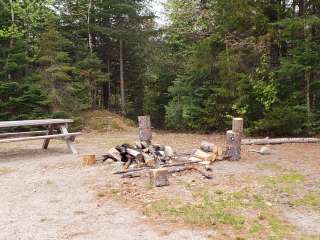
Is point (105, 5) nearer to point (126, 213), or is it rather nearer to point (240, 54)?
point (240, 54)

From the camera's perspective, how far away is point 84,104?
1576 centimetres

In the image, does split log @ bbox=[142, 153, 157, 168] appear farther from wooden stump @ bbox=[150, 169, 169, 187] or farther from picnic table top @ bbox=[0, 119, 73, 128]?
picnic table top @ bbox=[0, 119, 73, 128]

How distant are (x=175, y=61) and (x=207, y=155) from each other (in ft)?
33.0

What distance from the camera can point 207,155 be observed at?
25.0ft

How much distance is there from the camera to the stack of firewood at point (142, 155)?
7160mm

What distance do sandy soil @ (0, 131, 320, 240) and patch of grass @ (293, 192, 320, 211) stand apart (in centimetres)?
15

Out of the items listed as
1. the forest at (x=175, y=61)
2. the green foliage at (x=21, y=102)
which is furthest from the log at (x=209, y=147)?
the green foliage at (x=21, y=102)

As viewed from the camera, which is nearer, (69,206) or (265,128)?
(69,206)

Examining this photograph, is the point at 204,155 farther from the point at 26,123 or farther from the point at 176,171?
the point at 26,123

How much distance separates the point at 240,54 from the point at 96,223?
909cm

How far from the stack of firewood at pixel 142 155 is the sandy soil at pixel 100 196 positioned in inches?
12.8

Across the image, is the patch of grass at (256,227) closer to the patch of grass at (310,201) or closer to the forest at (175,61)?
the patch of grass at (310,201)

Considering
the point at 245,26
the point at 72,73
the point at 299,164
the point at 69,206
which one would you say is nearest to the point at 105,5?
the point at 72,73

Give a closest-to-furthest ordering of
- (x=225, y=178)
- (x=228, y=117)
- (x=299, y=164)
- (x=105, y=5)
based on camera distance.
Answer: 1. (x=225, y=178)
2. (x=299, y=164)
3. (x=228, y=117)
4. (x=105, y=5)
